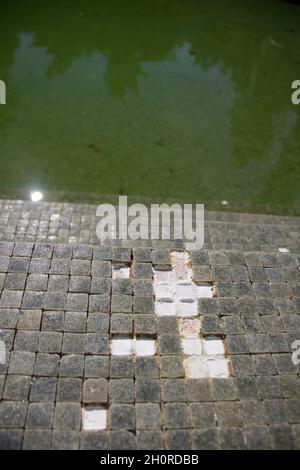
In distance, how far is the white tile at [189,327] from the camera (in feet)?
10.1

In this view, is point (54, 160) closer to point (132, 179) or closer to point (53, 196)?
point (53, 196)

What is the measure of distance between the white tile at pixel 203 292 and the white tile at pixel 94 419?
3.80 ft

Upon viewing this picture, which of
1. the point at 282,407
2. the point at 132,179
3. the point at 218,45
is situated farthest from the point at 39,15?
the point at 282,407

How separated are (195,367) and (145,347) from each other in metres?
0.37

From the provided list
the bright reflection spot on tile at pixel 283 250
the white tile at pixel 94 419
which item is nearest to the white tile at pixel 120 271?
the white tile at pixel 94 419

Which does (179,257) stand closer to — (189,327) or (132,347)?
(189,327)

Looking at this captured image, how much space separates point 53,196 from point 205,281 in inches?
94.4

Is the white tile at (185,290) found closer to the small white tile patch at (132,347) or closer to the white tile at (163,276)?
the white tile at (163,276)

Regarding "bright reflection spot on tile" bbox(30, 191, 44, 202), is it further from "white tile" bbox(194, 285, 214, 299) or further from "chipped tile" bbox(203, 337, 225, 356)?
"chipped tile" bbox(203, 337, 225, 356)

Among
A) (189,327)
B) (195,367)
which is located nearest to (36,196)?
(189,327)

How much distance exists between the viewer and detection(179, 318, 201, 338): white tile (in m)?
3.07

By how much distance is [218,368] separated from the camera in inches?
114

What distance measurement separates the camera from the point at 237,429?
8.48ft

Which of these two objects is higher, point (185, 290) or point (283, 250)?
point (283, 250)
